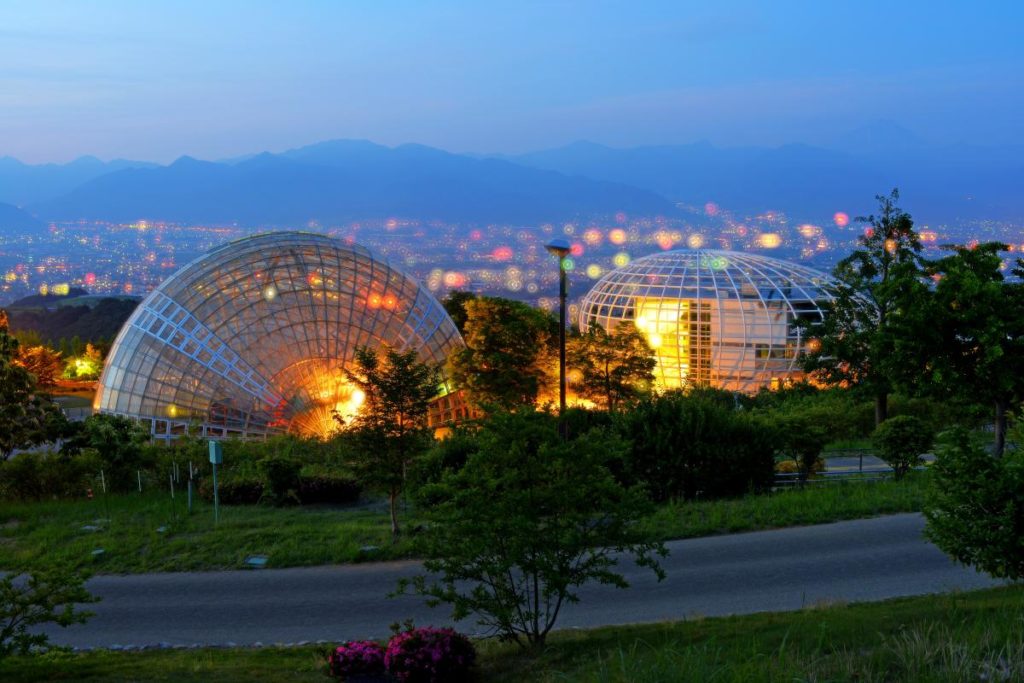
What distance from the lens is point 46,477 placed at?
72.7 feet

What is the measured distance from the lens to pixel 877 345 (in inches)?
843

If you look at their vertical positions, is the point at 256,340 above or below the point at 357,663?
above

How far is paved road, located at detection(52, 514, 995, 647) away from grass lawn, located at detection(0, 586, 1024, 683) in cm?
106

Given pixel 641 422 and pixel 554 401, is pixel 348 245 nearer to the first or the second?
pixel 554 401

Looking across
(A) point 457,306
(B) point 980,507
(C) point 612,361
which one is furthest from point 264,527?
(A) point 457,306

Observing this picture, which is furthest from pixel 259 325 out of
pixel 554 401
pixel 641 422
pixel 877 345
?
pixel 877 345

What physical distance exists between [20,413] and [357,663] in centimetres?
1738

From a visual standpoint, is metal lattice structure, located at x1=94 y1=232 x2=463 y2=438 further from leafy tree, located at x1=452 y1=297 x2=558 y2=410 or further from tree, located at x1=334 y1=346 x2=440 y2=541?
tree, located at x1=334 y1=346 x2=440 y2=541

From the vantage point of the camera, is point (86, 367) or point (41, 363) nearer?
point (41, 363)

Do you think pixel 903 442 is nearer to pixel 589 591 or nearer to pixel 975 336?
pixel 975 336

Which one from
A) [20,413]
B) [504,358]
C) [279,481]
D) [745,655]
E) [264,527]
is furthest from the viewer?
[504,358]

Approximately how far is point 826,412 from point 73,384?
132ft

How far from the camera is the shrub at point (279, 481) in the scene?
20.8 m

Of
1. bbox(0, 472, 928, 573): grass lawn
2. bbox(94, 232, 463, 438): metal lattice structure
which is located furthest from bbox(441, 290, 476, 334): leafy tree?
bbox(0, 472, 928, 573): grass lawn
